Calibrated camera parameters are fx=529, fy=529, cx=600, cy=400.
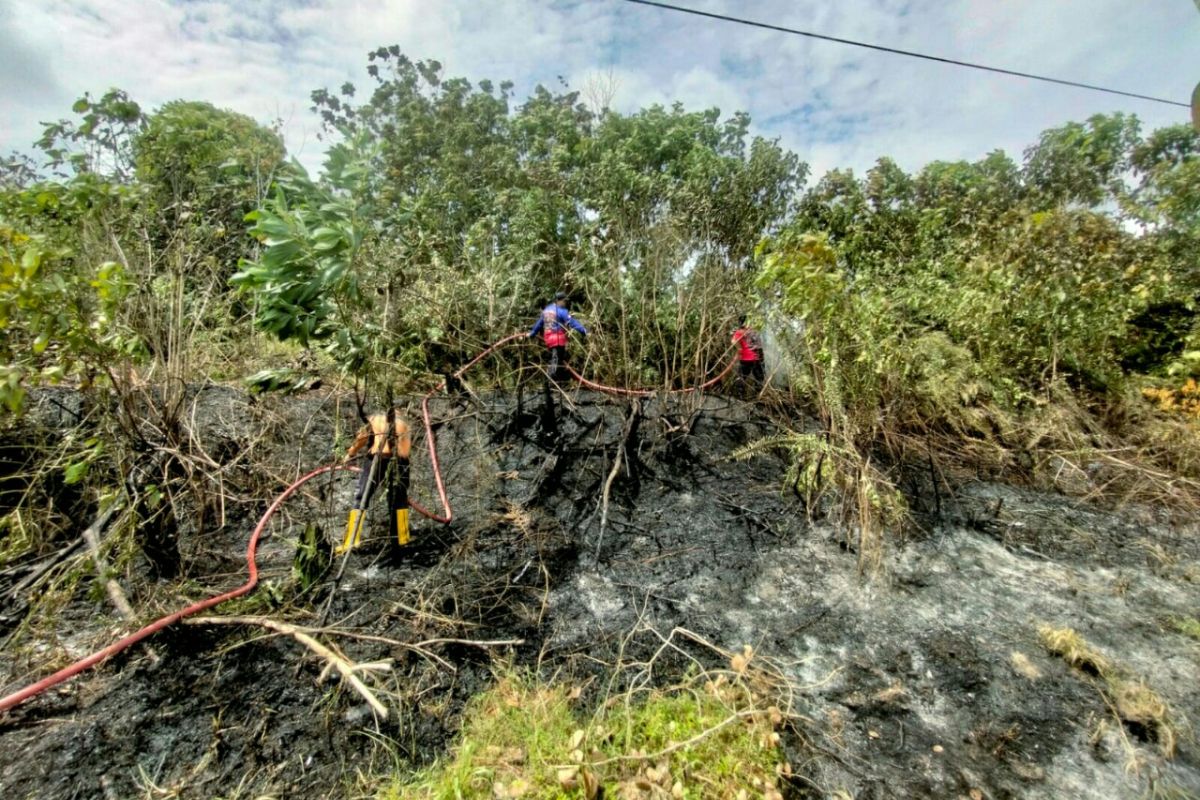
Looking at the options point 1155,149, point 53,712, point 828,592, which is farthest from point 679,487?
point 1155,149

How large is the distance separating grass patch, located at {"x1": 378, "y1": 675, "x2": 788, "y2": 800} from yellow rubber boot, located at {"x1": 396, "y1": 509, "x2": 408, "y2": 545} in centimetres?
146

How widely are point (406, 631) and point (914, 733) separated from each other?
9.13 feet

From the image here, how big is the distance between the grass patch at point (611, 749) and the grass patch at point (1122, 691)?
1788mm

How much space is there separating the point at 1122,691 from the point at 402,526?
435cm

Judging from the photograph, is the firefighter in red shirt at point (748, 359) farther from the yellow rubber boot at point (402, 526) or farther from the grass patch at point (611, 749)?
the grass patch at point (611, 749)

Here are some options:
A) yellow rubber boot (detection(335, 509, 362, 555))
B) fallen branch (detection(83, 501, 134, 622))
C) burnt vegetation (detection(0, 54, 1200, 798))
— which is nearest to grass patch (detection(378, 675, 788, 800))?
burnt vegetation (detection(0, 54, 1200, 798))

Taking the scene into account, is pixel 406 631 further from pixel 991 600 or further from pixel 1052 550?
pixel 1052 550

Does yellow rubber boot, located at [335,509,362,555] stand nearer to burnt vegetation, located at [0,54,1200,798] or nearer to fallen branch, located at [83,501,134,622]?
burnt vegetation, located at [0,54,1200,798]

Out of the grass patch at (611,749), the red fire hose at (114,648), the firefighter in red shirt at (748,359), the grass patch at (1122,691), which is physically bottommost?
the grass patch at (611,749)

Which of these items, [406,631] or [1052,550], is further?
[1052,550]

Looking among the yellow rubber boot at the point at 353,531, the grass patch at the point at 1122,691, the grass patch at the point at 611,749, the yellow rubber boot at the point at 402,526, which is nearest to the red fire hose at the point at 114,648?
the yellow rubber boot at the point at 353,531

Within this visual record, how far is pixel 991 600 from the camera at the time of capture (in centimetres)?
364

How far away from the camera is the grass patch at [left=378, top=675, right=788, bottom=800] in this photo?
7.18 feet

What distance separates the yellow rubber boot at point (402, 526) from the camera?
3.79m
